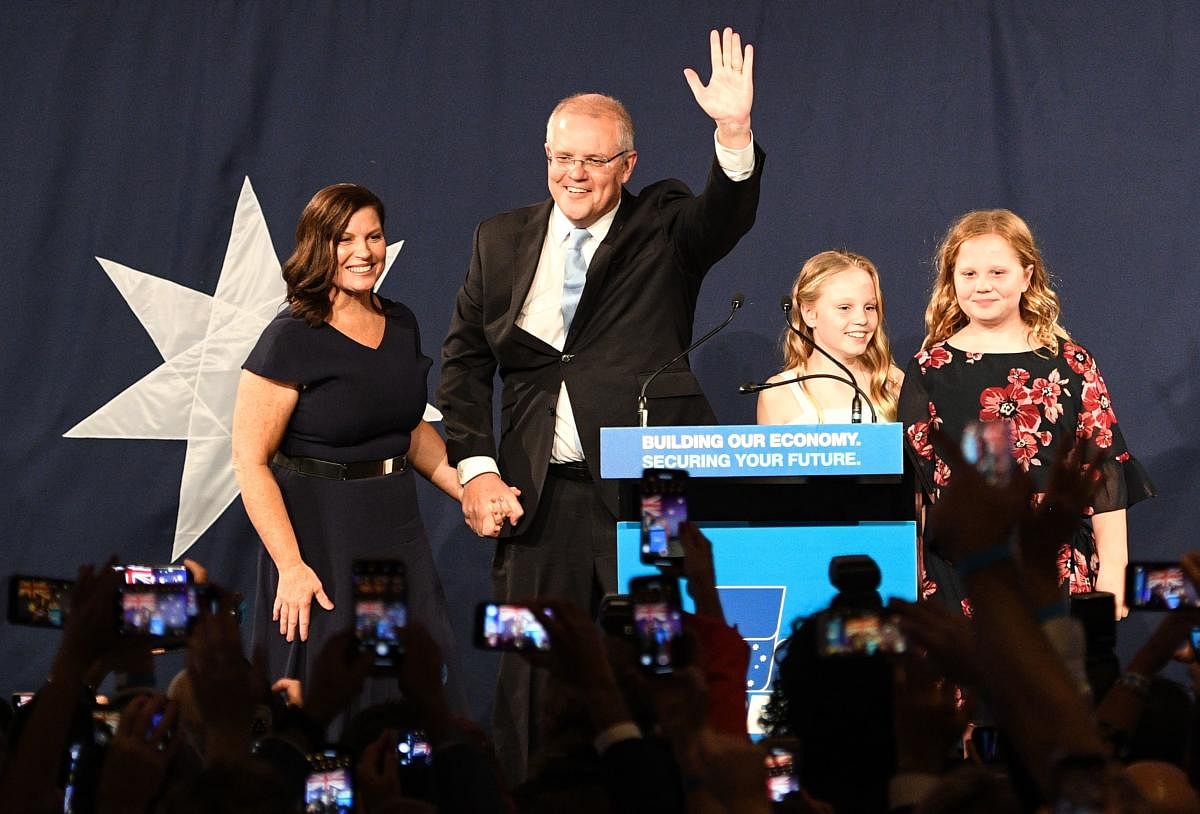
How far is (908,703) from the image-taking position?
1.69m

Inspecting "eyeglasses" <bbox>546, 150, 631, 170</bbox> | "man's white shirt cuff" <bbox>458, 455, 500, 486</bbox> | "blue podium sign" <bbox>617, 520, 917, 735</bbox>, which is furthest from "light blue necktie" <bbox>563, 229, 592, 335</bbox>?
"blue podium sign" <bbox>617, 520, 917, 735</bbox>

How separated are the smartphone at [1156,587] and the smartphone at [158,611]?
1267 mm

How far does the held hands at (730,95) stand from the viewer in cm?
372

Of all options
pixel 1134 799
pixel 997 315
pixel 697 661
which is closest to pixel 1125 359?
pixel 997 315

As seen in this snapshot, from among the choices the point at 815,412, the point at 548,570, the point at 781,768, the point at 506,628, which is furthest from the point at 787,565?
the point at 781,768

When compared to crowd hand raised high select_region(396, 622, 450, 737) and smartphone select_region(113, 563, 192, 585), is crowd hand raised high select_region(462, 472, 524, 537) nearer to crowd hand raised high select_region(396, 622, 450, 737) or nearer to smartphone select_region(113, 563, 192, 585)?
smartphone select_region(113, 563, 192, 585)

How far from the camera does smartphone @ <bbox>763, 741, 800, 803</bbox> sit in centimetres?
176

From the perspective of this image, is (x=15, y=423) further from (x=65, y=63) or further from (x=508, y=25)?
(x=508, y=25)

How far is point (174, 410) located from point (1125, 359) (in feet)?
10.9

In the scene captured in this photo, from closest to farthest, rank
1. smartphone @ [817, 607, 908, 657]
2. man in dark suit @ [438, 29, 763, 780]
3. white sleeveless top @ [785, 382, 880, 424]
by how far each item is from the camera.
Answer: smartphone @ [817, 607, 908, 657]
man in dark suit @ [438, 29, 763, 780]
white sleeveless top @ [785, 382, 880, 424]

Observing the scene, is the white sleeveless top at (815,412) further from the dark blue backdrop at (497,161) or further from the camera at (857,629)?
the camera at (857,629)

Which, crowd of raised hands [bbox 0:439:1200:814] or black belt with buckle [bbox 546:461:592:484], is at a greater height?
black belt with buckle [bbox 546:461:592:484]

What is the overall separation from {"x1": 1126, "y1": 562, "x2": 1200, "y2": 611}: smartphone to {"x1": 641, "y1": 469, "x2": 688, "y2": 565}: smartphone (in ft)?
2.68

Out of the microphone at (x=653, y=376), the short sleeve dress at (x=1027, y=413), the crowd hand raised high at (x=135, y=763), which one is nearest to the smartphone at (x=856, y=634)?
the crowd hand raised high at (x=135, y=763)
